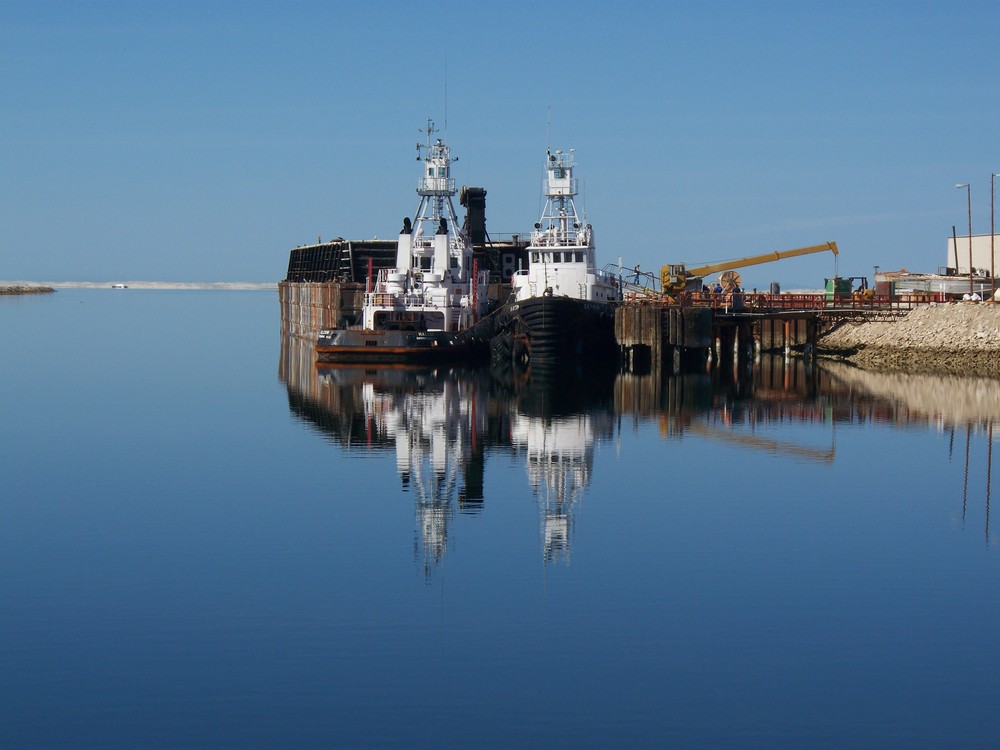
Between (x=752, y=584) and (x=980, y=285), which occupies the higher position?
(x=980, y=285)

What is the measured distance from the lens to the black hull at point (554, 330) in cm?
5449

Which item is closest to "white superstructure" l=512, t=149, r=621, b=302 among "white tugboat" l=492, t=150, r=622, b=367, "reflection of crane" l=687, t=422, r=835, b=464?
"white tugboat" l=492, t=150, r=622, b=367

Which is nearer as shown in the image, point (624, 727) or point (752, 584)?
point (624, 727)

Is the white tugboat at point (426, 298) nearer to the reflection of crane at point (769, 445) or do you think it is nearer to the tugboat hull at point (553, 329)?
the tugboat hull at point (553, 329)

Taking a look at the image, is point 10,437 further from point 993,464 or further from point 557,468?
point 993,464

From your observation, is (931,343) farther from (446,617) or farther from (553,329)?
(446,617)

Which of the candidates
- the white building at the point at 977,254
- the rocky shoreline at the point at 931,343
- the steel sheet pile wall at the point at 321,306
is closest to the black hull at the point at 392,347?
the steel sheet pile wall at the point at 321,306

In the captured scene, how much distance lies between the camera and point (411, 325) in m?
57.1

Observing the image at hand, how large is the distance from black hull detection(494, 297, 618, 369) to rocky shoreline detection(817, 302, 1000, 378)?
11.7 m

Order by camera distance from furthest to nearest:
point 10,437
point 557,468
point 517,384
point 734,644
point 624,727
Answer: point 517,384, point 10,437, point 557,468, point 734,644, point 624,727

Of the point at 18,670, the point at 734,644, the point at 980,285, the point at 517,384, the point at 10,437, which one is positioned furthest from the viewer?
the point at 980,285

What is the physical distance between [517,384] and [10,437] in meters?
20.2

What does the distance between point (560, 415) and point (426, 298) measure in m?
21.1

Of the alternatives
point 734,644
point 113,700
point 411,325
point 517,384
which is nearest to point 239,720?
point 113,700
